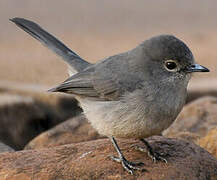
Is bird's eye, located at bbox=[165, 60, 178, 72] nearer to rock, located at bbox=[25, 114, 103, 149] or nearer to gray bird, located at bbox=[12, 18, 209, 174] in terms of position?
gray bird, located at bbox=[12, 18, 209, 174]

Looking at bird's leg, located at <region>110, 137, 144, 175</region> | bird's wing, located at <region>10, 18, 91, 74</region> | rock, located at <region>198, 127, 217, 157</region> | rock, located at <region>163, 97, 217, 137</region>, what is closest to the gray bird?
bird's leg, located at <region>110, 137, 144, 175</region>

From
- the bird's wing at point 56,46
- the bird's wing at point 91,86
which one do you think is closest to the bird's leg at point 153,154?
the bird's wing at point 91,86

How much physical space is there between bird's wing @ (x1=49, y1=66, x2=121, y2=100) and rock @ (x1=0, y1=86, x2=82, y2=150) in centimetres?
281

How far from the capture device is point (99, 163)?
5.19m

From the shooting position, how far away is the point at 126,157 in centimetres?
541

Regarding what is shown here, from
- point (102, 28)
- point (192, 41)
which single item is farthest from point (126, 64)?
point (102, 28)

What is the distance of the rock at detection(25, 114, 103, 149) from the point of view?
23.7 ft

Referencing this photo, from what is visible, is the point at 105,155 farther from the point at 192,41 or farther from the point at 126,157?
the point at 192,41

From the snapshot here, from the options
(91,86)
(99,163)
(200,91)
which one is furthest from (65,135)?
(200,91)

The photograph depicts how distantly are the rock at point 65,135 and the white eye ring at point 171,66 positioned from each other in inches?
91.4

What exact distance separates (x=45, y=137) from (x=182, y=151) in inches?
94.9

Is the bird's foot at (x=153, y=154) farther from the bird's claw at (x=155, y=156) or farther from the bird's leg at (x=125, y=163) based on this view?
the bird's leg at (x=125, y=163)

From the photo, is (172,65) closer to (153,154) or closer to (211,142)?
(153,154)

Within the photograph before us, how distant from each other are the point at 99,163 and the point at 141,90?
0.83 m
